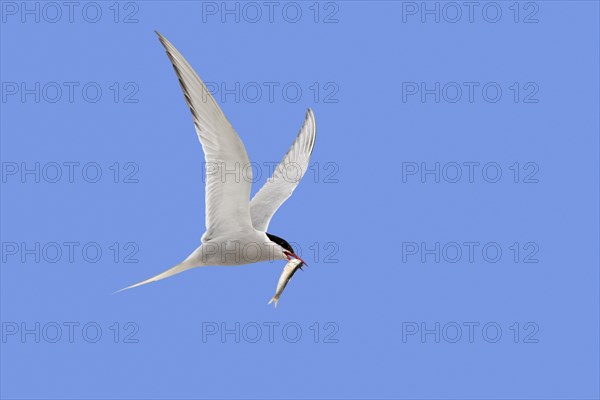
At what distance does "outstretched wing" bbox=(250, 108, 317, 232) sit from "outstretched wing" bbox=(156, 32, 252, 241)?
83 cm

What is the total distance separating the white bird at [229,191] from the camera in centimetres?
721

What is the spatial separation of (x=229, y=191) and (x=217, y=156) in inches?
14.7

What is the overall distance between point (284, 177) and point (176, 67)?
2611 mm

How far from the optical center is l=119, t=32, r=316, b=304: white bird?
7.21 metres

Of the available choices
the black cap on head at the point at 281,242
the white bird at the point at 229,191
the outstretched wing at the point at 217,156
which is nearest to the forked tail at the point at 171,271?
the white bird at the point at 229,191

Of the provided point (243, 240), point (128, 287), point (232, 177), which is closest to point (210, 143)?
point (232, 177)

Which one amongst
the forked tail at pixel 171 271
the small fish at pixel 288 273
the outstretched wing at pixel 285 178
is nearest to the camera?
the forked tail at pixel 171 271

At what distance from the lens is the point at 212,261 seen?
830 centimetres

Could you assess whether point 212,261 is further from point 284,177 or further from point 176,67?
point 176,67

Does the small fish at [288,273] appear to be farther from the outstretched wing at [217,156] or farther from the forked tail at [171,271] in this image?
the forked tail at [171,271]

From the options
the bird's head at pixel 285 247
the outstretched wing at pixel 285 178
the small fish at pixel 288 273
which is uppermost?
the outstretched wing at pixel 285 178

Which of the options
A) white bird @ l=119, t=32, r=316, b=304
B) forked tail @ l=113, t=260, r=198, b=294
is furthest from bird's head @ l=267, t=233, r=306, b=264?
forked tail @ l=113, t=260, r=198, b=294

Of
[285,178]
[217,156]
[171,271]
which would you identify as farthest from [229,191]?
[285,178]

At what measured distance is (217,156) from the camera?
24.7 feet
